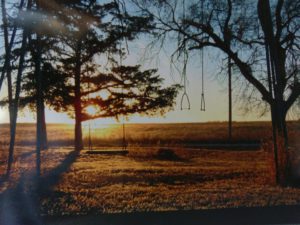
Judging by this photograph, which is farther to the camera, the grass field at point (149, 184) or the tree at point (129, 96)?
the tree at point (129, 96)

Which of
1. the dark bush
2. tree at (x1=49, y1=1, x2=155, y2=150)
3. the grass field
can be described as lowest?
the grass field

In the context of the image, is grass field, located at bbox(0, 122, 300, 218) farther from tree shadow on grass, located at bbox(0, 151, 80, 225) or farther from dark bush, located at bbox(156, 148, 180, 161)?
tree shadow on grass, located at bbox(0, 151, 80, 225)

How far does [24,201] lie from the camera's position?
1202 cm

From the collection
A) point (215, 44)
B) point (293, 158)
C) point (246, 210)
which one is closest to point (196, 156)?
point (215, 44)

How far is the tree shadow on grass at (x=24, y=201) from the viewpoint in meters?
9.73

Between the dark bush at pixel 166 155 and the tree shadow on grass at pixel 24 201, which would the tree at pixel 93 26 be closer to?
the tree shadow on grass at pixel 24 201

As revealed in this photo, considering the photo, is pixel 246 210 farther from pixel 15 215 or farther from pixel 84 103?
pixel 84 103

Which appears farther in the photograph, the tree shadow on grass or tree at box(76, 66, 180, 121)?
tree at box(76, 66, 180, 121)

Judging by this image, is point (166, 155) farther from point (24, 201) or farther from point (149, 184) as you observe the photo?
point (24, 201)

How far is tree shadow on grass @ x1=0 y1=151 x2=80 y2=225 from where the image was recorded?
973 cm

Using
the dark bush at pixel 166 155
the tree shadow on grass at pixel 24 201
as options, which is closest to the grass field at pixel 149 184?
the dark bush at pixel 166 155

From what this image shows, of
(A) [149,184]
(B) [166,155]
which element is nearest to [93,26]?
(A) [149,184]

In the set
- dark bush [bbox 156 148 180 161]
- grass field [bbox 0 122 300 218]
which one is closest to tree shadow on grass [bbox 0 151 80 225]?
grass field [bbox 0 122 300 218]

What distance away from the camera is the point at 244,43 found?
22891 millimetres
